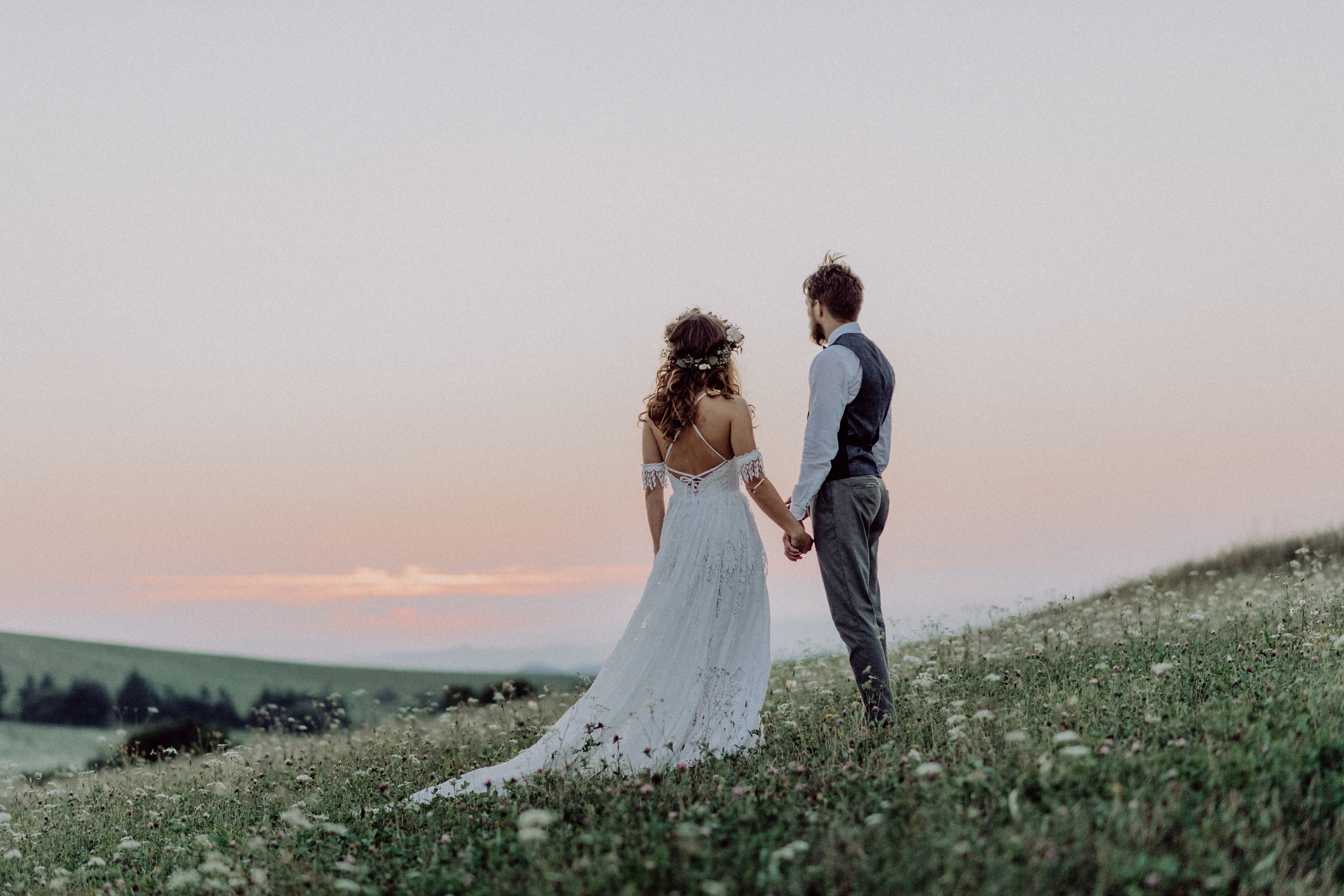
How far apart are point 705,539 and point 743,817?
3386mm

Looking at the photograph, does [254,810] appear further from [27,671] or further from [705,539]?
[27,671]

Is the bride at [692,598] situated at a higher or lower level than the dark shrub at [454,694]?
higher

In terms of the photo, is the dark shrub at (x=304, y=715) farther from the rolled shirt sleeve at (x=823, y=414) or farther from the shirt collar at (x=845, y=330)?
the shirt collar at (x=845, y=330)

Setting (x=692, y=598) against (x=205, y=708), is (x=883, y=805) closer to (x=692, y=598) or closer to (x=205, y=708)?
(x=692, y=598)

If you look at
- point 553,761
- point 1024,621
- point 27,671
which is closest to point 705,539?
point 553,761

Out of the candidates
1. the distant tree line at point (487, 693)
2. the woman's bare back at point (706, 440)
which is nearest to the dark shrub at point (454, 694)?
the distant tree line at point (487, 693)

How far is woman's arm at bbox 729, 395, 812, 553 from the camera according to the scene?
7.72m

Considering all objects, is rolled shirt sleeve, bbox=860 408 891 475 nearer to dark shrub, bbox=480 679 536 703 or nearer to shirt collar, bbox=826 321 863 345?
shirt collar, bbox=826 321 863 345

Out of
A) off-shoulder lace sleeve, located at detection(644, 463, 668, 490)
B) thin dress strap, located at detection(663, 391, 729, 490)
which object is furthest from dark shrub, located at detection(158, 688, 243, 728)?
thin dress strap, located at detection(663, 391, 729, 490)

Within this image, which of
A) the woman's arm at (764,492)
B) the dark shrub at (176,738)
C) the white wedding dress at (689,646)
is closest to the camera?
the woman's arm at (764,492)

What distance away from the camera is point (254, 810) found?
8.18 m

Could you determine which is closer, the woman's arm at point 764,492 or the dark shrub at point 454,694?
the woman's arm at point 764,492

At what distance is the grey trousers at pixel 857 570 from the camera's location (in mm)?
7566

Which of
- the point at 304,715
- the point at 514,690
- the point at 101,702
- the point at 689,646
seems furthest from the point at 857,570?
the point at 101,702
